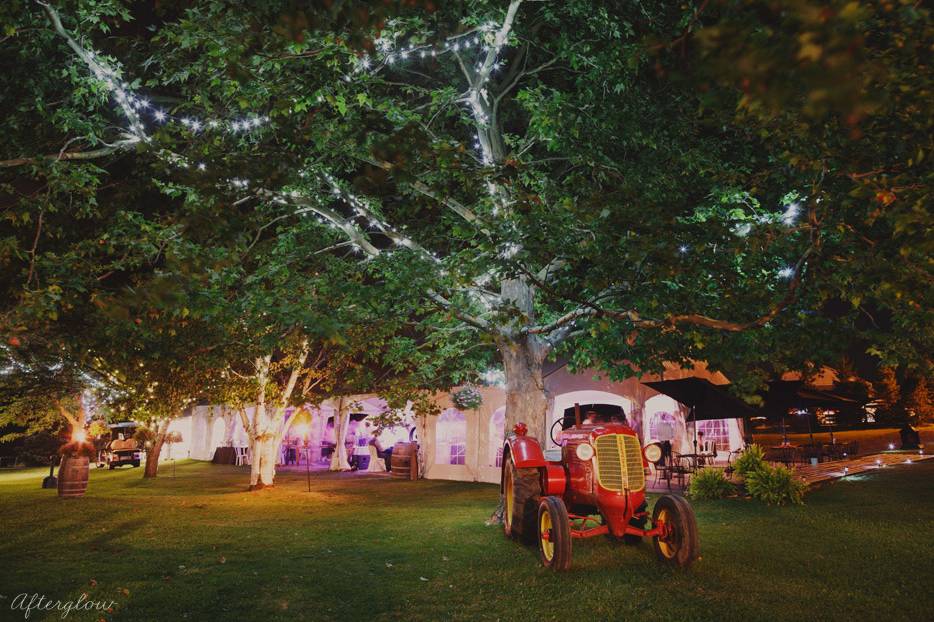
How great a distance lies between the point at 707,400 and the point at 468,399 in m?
7.52

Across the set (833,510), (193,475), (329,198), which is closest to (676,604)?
(833,510)

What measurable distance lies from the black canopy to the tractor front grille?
6.87m

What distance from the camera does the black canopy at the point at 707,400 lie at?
13.1m

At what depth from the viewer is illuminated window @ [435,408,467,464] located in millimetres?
19516

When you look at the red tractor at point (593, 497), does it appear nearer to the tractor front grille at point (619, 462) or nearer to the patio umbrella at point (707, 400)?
the tractor front grille at point (619, 462)

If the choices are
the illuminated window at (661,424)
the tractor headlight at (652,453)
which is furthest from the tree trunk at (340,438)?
the tractor headlight at (652,453)

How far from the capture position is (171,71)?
8.16 metres

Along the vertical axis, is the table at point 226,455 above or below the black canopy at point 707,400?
below

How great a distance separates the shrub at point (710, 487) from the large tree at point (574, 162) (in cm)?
408

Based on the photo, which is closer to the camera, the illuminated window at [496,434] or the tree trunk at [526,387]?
the tree trunk at [526,387]

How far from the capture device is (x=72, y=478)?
47.8 feet

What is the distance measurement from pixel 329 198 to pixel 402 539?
5923mm

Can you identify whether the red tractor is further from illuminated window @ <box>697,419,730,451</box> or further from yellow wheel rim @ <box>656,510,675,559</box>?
illuminated window @ <box>697,419,730,451</box>

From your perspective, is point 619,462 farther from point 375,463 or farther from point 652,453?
point 375,463
